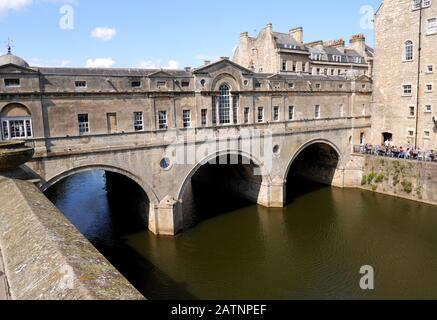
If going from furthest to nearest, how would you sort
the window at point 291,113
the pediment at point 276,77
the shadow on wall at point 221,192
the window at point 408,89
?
1. the window at point 408,89
2. the window at point 291,113
3. the shadow on wall at point 221,192
4. the pediment at point 276,77

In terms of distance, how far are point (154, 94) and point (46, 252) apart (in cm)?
1609

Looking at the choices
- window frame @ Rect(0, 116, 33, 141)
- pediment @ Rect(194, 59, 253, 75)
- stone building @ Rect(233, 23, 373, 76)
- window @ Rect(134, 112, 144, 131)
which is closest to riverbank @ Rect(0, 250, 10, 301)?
window frame @ Rect(0, 116, 33, 141)

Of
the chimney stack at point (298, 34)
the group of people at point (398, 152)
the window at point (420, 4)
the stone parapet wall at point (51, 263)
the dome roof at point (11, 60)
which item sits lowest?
the group of people at point (398, 152)

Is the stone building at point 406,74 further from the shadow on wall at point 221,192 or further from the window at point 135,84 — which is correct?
the window at point 135,84

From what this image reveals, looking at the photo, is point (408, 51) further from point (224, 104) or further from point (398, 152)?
point (224, 104)

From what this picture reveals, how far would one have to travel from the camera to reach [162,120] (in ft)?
72.1

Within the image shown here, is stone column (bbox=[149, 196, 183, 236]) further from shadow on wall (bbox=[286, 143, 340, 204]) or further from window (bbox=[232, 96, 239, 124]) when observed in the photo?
shadow on wall (bbox=[286, 143, 340, 204])

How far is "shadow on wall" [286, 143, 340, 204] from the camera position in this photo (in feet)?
106

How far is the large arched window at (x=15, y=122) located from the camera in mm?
17328

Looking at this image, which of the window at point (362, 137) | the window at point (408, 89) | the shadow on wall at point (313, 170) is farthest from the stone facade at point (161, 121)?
the window at point (408, 89)

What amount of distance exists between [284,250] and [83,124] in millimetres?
13376

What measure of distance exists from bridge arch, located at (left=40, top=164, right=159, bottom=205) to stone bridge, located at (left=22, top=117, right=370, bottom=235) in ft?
0.17

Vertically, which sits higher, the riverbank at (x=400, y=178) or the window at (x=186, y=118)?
the window at (x=186, y=118)

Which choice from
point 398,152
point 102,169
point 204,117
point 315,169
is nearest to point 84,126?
point 102,169
